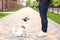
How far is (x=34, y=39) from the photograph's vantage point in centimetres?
652

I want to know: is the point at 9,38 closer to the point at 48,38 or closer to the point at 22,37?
the point at 22,37

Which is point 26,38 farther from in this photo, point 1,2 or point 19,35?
point 1,2

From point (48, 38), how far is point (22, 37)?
86cm

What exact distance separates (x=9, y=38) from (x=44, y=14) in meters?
1.50

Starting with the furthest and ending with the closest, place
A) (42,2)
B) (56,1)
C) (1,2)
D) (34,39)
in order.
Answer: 1. (1,2)
2. (56,1)
3. (42,2)
4. (34,39)

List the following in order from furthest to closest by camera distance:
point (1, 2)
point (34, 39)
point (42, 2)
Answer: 1. point (1, 2)
2. point (42, 2)
3. point (34, 39)

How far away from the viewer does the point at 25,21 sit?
6645 mm

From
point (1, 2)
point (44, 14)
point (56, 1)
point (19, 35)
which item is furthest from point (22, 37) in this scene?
point (1, 2)

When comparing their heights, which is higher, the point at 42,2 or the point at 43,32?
the point at 42,2

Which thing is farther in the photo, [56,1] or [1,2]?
[1,2]

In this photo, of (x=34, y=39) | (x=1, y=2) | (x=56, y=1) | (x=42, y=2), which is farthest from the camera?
(x=1, y=2)

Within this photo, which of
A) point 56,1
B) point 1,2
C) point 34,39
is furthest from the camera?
point 1,2

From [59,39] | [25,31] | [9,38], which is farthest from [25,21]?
[59,39]

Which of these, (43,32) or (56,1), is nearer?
(43,32)
